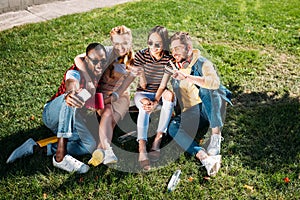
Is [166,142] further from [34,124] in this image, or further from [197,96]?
[34,124]

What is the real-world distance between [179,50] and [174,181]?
53.0 inches

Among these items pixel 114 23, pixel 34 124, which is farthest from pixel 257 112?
pixel 114 23

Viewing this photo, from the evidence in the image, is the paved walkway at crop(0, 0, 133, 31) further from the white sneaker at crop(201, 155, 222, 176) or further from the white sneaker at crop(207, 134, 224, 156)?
the white sneaker at crop(201, 155, 222, 176)

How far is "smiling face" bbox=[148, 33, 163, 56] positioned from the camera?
405 cm

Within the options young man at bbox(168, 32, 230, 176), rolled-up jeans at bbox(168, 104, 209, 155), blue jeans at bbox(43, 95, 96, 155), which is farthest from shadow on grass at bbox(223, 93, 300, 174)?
blue jeans at bbox(43, 95, 96, 155)

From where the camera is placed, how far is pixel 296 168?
4.18 meters

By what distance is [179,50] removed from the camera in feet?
13.4

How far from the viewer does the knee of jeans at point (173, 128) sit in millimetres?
4434

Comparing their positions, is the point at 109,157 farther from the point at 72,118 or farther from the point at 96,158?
the point at 72,118

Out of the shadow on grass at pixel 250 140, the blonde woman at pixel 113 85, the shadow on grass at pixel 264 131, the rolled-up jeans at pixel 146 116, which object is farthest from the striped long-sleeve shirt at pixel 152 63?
the shadow on grass at pixel 264 131

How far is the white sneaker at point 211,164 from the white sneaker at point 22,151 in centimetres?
184

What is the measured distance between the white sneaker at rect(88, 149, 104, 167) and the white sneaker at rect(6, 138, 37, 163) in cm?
66

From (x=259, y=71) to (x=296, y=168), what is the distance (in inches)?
85.2

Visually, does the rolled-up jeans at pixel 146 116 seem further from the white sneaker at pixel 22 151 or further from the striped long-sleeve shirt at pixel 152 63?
the white sneaker at pixel 22 151
